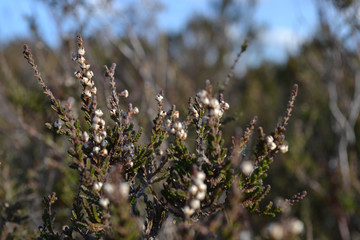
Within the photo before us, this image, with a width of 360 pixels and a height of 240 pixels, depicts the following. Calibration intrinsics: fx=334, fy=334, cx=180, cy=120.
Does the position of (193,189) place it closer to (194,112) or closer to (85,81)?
(194,112)

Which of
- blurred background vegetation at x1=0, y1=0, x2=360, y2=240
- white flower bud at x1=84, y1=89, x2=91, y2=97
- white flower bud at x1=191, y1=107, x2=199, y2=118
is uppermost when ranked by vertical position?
blurred background vegetation at x1=0, y1=0, x2=360, y2=240

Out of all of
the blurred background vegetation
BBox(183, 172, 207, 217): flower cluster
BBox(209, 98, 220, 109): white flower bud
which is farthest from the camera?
the blurred background vegetation

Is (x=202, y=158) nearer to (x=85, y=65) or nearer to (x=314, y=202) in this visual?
(x=85, y=65)

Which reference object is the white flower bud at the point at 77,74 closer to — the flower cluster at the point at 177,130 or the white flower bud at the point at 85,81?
the white flower bud at the point at 85,81

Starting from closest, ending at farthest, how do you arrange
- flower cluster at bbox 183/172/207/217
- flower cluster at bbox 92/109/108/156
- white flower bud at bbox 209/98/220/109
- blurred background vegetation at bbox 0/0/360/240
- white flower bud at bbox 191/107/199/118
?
flower cluster at bbox 183/172/207/217, white flower bud at bbox 209/98/220/109, flower cluster at bbox 92/109/108/156, white flower bud at bbox 191/107/199/118, blurred background vegetation at bbox 0/0/360/240

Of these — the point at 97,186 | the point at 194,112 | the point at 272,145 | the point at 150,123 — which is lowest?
the point at 97,186

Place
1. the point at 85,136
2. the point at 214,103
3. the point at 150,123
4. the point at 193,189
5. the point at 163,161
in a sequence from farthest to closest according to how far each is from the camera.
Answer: the point at 150,123 < the point at 163,161 < the point at 85,136 < the point at 214,103 < the point at 193,189

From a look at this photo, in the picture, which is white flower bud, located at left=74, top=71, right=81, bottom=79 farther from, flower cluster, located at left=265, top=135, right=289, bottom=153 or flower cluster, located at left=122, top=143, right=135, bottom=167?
flower cluster, located at left=265, top=135, right=289, bottom=153

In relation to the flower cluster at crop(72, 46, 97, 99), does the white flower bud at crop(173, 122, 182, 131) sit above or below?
below

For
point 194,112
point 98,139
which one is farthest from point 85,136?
point 194,112

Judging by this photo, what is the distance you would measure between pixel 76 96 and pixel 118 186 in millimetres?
3256

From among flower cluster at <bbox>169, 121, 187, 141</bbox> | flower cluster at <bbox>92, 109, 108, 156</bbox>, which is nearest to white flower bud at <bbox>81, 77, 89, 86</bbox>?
flower cluster at <bbox>92, 109, 108, 156</bbox>

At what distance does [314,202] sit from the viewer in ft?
16.1

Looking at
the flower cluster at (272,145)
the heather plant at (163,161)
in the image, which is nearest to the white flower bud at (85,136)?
the heather plant at (163,161)
